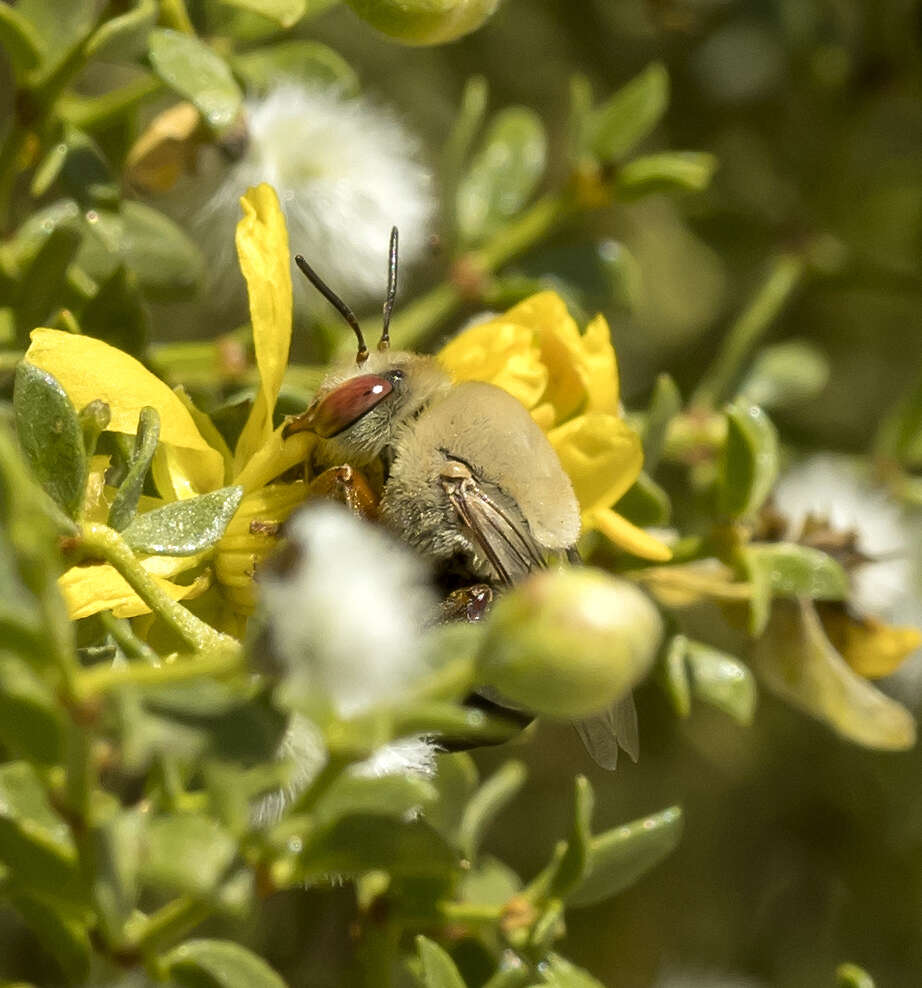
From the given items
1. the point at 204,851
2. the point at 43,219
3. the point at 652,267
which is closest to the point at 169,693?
the point at 204,851

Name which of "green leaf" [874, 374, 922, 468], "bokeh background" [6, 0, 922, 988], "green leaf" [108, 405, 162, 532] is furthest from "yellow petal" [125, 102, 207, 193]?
"green leaf" [874, 374, 922, 468]

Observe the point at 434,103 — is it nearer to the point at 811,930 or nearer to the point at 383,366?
the point at 383,366

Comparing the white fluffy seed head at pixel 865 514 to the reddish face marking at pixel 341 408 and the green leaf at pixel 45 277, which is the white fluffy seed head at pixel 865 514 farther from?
the green leaf at pixel 45 277

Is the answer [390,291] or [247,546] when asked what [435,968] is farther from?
[390,291]

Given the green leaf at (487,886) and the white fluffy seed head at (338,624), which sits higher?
the white fluffy seed head at (338,624)

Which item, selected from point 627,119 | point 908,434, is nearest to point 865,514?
point 908,434

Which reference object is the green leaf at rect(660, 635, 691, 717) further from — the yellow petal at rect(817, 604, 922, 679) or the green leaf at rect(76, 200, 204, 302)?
the green leaf at rect(76, 200, 204, 302)

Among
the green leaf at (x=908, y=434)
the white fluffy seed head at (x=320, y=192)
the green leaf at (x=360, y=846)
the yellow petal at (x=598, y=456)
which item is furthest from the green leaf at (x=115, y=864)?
the green leaf at (x=908, y=434)
